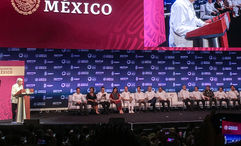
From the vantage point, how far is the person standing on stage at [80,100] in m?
8.45

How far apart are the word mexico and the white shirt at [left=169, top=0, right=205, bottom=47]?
2328mm

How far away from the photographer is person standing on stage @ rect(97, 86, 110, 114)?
8612 millimetres

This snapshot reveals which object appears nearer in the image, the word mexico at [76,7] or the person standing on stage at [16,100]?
the person standing on stage at [16,100]

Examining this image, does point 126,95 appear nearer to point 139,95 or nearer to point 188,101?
point 139,95

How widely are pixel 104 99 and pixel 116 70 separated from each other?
4.79ft

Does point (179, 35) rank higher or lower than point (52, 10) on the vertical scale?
lower

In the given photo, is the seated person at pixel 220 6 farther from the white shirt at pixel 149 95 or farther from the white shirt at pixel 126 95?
the white shirt at pixel 126 95

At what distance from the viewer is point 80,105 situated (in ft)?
27.7

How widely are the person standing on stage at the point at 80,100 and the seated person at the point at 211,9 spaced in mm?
5472

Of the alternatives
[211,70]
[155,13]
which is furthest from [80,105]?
[211,70]

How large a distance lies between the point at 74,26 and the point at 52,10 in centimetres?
87

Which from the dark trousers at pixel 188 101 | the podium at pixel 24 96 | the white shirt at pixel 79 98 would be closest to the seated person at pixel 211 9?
the dark trousers at pixel 188 101

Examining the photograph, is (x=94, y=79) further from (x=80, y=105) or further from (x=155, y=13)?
(x=155, y=13)

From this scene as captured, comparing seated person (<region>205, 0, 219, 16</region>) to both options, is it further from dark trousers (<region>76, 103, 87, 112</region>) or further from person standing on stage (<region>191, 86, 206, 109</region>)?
dark trousers (<region>76, 103, 87, 112</region>)
